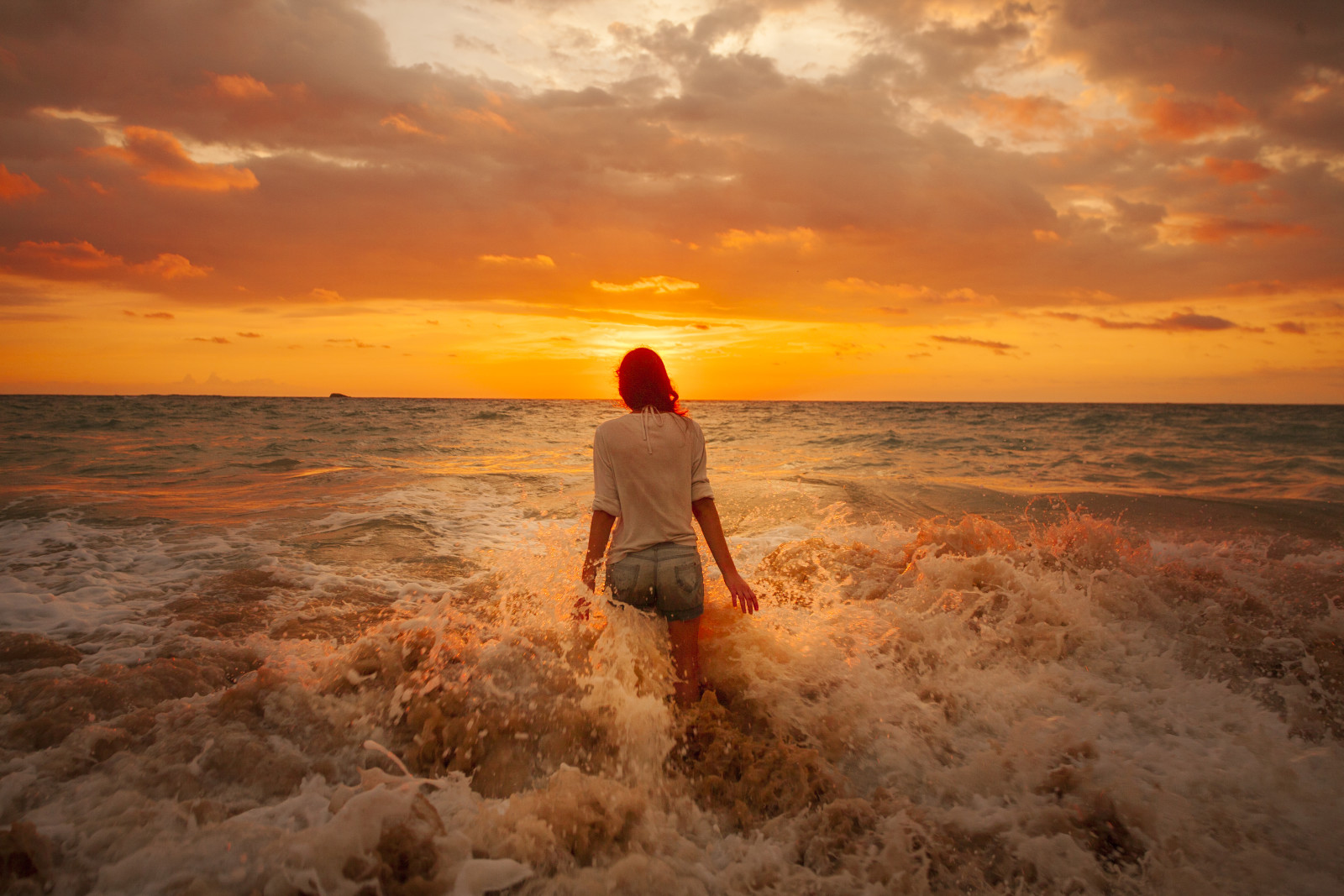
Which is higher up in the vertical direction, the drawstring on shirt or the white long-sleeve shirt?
the drawstring on shirt

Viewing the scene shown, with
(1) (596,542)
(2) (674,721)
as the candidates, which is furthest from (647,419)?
(2) (674,721)

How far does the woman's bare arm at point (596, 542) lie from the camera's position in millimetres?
3775

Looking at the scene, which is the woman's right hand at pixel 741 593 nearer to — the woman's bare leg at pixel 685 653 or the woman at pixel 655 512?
the woman at pixel 655 512

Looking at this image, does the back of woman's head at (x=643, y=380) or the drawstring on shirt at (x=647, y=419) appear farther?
the back of woman's head at (x=643, y=380)

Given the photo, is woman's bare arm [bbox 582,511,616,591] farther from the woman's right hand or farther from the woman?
the woman's right hand

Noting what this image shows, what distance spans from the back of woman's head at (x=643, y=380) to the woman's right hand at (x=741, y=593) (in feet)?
3.59

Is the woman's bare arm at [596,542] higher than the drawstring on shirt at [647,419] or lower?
lower

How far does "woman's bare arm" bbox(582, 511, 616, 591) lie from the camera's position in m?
3.78

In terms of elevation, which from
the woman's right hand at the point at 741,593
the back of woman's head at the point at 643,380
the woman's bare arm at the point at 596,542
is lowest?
the woman's right hand at the point at 741,593

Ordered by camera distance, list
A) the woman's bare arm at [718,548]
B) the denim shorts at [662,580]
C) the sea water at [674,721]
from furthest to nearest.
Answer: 1. the woman's bare arm at [718,548]
2. the denim shorts at [662,580]
3. the sea water at [674,721]

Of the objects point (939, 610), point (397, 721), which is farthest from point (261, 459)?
point (939, 610)

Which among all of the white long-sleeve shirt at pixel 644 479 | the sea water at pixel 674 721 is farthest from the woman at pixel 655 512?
the sea water at pixel 674 721

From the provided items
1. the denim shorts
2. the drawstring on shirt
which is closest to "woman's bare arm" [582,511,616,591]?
the denim shorts

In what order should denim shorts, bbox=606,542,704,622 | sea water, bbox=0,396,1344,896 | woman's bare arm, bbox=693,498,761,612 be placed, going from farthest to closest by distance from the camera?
1. woman's bare arm, bbox=693,498,761,612
2. denim shorts, bbox=606,542,704,622
3. sea water, bbox=0,396,1344,896
